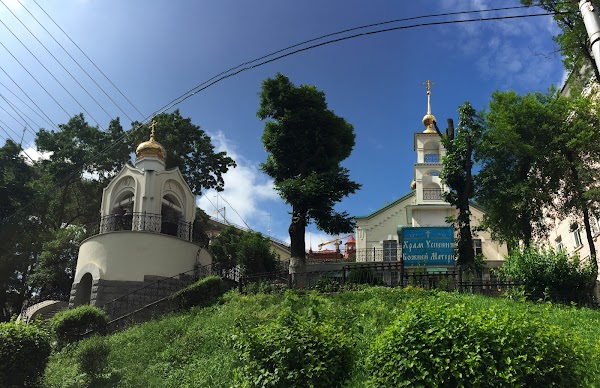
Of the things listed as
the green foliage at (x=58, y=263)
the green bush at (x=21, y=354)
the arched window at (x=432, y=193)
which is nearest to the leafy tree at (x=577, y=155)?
A: the arched window at (x=432, y=193)

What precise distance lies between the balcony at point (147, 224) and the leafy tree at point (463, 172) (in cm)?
1194

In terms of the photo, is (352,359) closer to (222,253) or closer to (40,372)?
(40,372)

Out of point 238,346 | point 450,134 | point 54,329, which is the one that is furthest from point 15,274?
point 238,346

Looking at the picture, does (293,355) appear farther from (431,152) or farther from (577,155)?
(431,152)

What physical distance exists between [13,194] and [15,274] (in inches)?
182

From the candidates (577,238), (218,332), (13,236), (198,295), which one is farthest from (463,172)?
(13,236)

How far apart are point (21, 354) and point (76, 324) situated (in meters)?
5.83

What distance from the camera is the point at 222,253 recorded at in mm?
31531

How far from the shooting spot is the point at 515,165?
72.6ft

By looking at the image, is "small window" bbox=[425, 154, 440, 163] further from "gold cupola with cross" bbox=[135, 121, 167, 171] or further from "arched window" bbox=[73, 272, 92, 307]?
"arched window" bbox=[73, 272, 92, 307]

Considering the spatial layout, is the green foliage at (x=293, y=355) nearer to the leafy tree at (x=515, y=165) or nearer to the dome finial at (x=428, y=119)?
the leafy tree at (x=515, y=165)

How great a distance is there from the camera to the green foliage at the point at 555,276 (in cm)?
1620

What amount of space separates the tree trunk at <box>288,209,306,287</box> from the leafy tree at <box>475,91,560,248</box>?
783 cm

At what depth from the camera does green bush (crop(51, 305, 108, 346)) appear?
1661 cm
